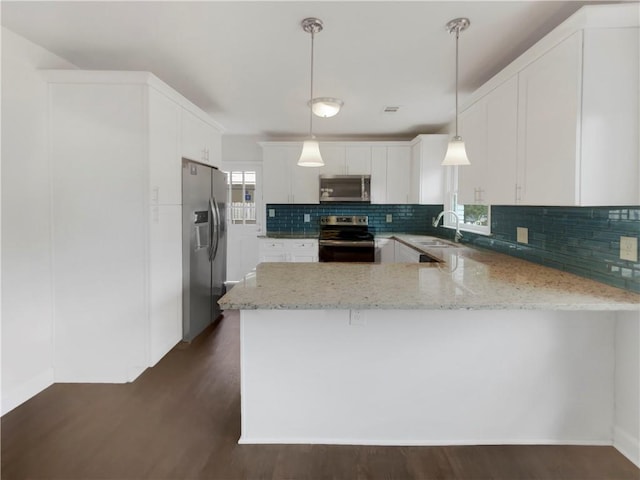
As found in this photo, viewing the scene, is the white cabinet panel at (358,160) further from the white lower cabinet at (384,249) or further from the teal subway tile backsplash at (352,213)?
the white lower cabinet at (384,249)

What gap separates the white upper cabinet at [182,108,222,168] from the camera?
3.15 m

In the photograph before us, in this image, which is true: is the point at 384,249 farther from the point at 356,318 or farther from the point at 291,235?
the point at 356,318

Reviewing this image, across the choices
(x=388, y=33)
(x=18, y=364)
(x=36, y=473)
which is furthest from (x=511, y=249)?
(x=18, y=364)

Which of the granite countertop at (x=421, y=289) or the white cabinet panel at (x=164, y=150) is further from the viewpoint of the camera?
the white cabinet panel at (x=164, y=150)

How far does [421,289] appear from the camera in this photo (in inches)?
68.7

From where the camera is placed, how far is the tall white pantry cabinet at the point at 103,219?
8.16 ft

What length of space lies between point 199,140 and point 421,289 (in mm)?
2694

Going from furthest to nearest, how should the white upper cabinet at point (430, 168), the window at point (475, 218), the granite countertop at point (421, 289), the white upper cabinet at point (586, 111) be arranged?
1. the white upper cabinet at point (430, 168)
2. the window at point (475, 218)
3. the white upper cabinet at point (586, 111)
4. the granite countertop at point (421, 289)

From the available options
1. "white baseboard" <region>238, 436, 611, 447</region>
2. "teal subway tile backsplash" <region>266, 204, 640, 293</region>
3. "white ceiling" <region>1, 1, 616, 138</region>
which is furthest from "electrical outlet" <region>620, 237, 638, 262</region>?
"white ceiling" <region>1, 1, 616, 138</region>

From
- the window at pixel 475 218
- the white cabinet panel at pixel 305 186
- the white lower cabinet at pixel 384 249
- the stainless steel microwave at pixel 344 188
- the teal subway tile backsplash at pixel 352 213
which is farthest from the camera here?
the teal subway tile backsplash at pixel 352 213

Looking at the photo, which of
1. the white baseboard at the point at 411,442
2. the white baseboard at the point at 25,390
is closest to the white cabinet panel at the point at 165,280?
the white baseboard at the point at 25,390

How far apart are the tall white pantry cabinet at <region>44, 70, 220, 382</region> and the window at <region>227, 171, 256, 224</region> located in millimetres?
2659

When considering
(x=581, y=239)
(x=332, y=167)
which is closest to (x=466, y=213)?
(x=332, y=167)

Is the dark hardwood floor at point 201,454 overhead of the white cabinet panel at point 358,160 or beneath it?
beneath
